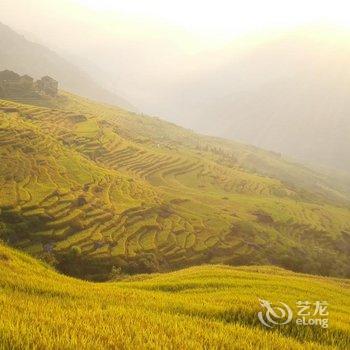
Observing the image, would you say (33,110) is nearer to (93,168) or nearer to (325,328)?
(93,168)

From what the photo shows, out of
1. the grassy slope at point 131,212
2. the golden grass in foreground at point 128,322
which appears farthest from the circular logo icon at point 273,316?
the grassy slope at point 131,212

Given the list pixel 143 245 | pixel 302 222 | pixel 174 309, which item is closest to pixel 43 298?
pixel 174 309

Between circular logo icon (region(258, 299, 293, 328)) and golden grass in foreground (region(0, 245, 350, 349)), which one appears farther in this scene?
circular logo icon (region(258, 299, 293, 328))

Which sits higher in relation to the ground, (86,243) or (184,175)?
(184,175)

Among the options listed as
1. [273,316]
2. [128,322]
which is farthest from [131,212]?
[128,322]

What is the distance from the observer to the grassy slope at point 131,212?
197 ft

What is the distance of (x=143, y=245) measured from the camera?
67.0 meters

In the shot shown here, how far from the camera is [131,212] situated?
249 feet

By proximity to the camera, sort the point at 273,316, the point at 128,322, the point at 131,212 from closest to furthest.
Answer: the point at 128,322, the point at 273,316, the point at 131,212

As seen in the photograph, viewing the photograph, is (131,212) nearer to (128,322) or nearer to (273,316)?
(273,316)

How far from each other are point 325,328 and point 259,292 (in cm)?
601

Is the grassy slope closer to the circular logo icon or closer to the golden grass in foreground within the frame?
the golden grass in foreground

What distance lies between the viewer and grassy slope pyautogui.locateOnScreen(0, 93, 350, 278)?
5997cm

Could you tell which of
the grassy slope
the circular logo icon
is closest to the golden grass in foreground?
the circular logo icon
